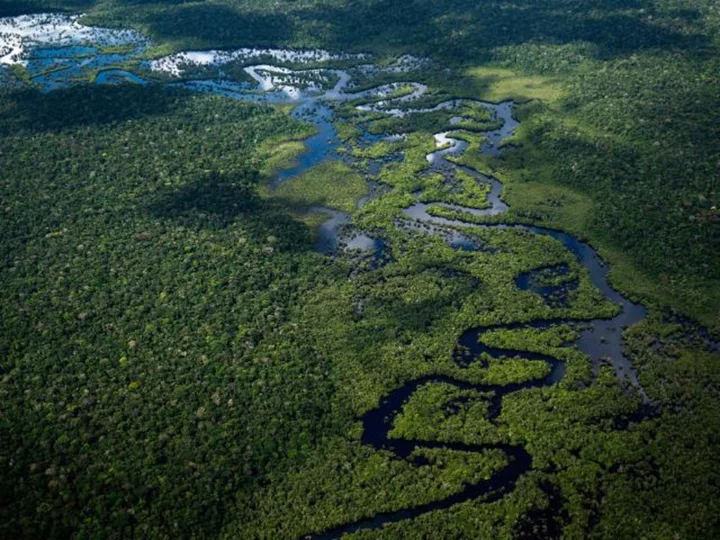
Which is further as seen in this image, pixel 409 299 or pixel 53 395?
pixel 409 299

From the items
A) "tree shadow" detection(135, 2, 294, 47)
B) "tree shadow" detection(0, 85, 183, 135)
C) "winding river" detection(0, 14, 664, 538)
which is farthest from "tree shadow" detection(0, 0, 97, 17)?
"tree shadow" detection(0, 85, 183, 135)

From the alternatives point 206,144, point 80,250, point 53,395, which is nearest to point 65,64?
point 206,144

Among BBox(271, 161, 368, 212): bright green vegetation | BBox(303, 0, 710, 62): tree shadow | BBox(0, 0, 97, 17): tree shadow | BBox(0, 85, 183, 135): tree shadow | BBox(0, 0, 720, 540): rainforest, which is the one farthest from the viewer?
BBox(0, 0, 97, 17): tree shadow

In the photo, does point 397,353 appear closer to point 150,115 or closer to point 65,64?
point 150,115

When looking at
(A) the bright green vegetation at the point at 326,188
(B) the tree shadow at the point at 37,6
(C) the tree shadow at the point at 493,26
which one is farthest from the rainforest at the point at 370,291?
(B) the tree shadow at the point at 37,6

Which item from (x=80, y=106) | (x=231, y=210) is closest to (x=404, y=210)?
(x=231, y=210)

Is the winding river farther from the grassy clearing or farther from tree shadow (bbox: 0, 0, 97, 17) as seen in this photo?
tree shadow (bbox: 0, 0, 97, 17)
